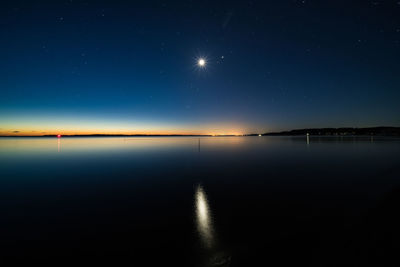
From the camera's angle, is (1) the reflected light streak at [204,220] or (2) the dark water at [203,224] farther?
(1) the reflected light streak at [204,220]

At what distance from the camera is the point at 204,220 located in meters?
8.91

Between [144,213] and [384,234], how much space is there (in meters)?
9.58

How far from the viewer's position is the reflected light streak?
718 cm

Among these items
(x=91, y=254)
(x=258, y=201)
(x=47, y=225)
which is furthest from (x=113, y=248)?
(x=258, y=201)

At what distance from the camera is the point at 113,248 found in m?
6.75

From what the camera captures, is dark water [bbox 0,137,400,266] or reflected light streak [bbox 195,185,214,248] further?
Result: reflected light streak [bbox 195,185,214,248]

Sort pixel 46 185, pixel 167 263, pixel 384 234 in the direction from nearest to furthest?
pixel 167 263 → pixel 384 234 → pixel 46 185

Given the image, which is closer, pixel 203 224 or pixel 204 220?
pixel 203 224

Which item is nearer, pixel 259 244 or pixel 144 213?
pixel 259 244

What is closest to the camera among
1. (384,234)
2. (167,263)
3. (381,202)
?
(167,263)

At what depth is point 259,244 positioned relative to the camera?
262 inches

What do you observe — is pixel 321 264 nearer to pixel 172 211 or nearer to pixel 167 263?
pixel 167 263

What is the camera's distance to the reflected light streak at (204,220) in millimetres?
7180

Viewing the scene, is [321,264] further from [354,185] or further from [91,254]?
[354,185]
